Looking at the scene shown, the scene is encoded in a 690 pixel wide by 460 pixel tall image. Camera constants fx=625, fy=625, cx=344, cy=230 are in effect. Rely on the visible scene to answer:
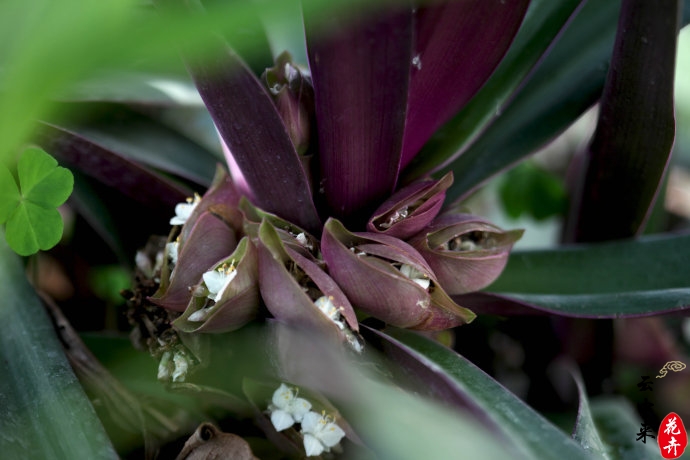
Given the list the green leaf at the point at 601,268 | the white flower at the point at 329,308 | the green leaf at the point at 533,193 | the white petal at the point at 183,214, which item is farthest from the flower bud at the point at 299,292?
the green leaf at the point at 533,193

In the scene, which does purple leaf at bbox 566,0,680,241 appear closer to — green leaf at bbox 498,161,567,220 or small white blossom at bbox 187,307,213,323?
green leaf at bbox 498,161,567,220

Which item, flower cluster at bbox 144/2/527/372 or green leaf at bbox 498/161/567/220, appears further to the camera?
green leaf at bbox 498/161/567/220

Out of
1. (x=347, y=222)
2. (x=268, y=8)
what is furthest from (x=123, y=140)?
(x=268, y=8)

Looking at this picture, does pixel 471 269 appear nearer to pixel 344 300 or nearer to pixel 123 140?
pixel 344 300

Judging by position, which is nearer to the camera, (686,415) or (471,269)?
(471,269)

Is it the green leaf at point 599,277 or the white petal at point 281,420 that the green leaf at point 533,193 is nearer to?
the green leaf at point 599,277

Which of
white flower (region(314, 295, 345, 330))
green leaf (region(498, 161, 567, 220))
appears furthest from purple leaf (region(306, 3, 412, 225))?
green leaf (region(498, 161, 567, 220))

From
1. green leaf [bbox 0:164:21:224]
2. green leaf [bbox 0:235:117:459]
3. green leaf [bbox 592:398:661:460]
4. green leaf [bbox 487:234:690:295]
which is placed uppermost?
green leaf [bbox 0:164:21:224]
